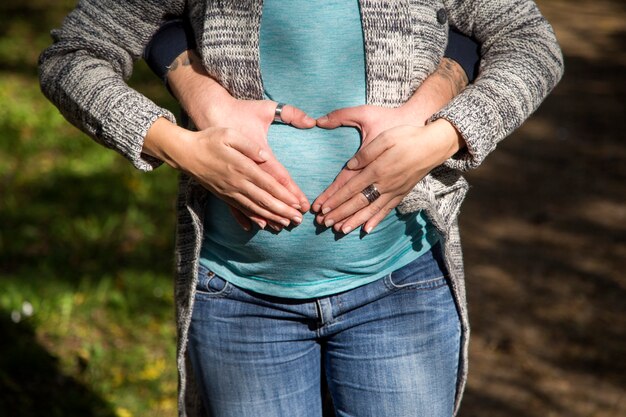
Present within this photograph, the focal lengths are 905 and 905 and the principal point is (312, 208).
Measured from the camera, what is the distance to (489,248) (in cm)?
488

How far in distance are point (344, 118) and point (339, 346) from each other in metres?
0.49

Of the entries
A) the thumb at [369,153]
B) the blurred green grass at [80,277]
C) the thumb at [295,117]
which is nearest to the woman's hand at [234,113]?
the thumb at [295,117]

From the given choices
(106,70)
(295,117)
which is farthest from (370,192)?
(106,70)

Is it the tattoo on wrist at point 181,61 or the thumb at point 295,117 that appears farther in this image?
the tattoo on wrist at point 181,61

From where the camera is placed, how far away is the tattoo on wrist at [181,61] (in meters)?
1.90

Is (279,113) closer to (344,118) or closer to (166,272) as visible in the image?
(344,118)

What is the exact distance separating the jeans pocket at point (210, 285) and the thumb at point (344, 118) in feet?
1.32

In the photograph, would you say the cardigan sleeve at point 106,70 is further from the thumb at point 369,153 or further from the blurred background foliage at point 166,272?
the blurred background foliage at point 166,272

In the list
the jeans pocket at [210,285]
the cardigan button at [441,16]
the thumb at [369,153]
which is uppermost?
the cardigan button at [441,16]

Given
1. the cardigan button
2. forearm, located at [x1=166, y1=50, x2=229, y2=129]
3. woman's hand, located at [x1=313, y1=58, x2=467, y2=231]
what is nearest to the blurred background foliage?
forearm, located at [x1=166, y1=50, x2=229, y2=129]

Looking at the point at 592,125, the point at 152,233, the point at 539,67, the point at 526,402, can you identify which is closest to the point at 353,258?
the point at 539,67

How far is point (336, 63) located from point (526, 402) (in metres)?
2.40

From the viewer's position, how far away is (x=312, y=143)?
5.66 ft

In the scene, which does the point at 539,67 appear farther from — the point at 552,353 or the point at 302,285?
the point at 552,353
